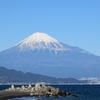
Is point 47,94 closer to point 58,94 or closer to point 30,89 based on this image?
point 58,94

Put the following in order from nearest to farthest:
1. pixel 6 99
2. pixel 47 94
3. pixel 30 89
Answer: pixel 6 99 < pixel 47 94 < pixel 30 89

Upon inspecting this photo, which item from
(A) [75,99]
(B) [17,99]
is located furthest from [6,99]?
(A) [75,99]

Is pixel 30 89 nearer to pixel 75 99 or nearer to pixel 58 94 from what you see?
pixel 58 94

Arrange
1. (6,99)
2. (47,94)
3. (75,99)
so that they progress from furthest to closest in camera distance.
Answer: (47,94)
(75,99)
(6,99)

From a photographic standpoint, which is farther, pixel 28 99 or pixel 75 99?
pixel 75 99

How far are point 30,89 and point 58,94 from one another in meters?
12.0

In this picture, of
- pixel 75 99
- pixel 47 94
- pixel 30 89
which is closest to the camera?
pixel 75 99

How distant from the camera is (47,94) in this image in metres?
134

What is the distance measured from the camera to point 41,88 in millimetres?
141500

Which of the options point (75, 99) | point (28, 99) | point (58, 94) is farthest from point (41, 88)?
point (28, 99)

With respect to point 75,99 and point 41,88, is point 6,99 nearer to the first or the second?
point 75,99

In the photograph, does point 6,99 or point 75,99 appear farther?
A: point 75,99

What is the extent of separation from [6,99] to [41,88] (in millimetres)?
39530

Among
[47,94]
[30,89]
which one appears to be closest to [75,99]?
[47,94]
